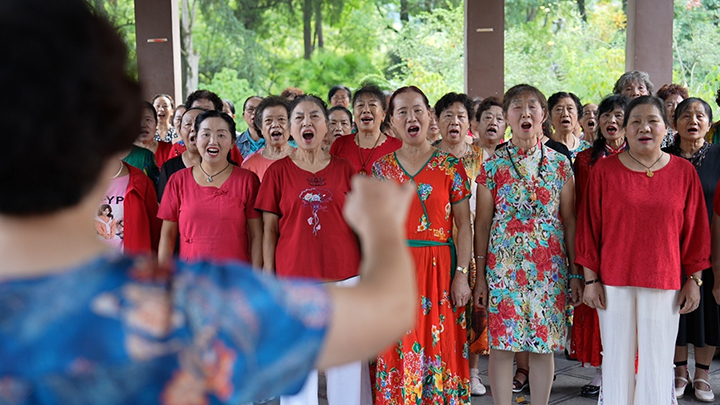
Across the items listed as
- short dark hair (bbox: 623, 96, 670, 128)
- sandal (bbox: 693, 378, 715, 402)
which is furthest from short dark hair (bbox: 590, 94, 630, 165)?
sandal (bbox: 693, 378, 715, 402)

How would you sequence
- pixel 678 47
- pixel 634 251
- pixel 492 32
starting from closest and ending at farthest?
pixel 634 251, pixel 492 32, pixel 678 47

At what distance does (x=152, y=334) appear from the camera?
0.82 meters

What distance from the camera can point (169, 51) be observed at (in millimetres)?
8133

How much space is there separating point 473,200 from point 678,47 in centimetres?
1505

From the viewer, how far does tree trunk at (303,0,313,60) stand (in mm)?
20656

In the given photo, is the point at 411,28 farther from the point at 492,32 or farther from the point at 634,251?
the point at 634,251

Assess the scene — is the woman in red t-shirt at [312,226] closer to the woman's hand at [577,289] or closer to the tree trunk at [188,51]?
the woman's hand at [577,289]

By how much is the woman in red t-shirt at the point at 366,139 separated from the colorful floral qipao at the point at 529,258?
0.99 metres

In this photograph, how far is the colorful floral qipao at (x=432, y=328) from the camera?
11.4 feet

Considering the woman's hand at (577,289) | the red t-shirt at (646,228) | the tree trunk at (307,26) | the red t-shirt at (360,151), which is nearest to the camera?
the red t-shirt at (646,228)

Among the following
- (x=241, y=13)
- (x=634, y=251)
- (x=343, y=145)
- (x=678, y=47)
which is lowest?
(x=634, y=251)

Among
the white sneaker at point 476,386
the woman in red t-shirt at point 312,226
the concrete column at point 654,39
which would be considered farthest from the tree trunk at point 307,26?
the woman in red t-shirt at point 312,226

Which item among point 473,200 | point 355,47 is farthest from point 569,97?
point 355,47

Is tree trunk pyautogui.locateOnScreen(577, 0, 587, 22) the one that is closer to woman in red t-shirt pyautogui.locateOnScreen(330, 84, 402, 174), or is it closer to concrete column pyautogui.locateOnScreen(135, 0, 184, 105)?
concrete column pyautogui.locateOnScreen(135, 0, 184, 105)
